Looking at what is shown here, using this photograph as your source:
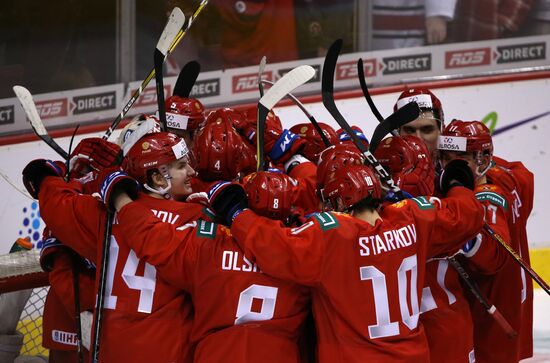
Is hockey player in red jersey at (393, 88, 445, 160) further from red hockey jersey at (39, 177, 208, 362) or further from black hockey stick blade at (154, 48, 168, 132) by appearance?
red hockey jersey at (39, 177, 208, 362)

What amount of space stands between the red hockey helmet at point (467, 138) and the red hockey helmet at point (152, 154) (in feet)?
3.34

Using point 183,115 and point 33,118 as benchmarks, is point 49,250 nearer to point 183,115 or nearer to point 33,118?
point 33,118

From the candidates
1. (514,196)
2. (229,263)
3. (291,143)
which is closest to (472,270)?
(514,196)

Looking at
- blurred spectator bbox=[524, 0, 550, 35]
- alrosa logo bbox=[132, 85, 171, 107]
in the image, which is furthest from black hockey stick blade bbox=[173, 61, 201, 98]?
blurred spectator bbox=[524, 0, 550, 35]

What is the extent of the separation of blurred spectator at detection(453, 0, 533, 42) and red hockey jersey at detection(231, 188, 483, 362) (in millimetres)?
2814

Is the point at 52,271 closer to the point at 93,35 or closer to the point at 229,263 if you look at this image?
the point at 229,263

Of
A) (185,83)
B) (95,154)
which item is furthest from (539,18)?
(95,154)

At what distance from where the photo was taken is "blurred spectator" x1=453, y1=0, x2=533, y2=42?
5.86 metres

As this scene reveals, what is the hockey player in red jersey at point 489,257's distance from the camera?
12.1 feet

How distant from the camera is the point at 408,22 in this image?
587 cm

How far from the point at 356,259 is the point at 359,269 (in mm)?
31

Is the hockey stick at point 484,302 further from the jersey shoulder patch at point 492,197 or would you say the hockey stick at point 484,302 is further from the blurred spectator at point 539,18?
the blurred spectator at point 539,18

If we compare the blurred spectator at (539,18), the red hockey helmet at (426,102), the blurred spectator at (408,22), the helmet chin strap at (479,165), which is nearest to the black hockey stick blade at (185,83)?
the red hockey helmet at (426,102)

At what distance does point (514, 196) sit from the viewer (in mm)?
3930
